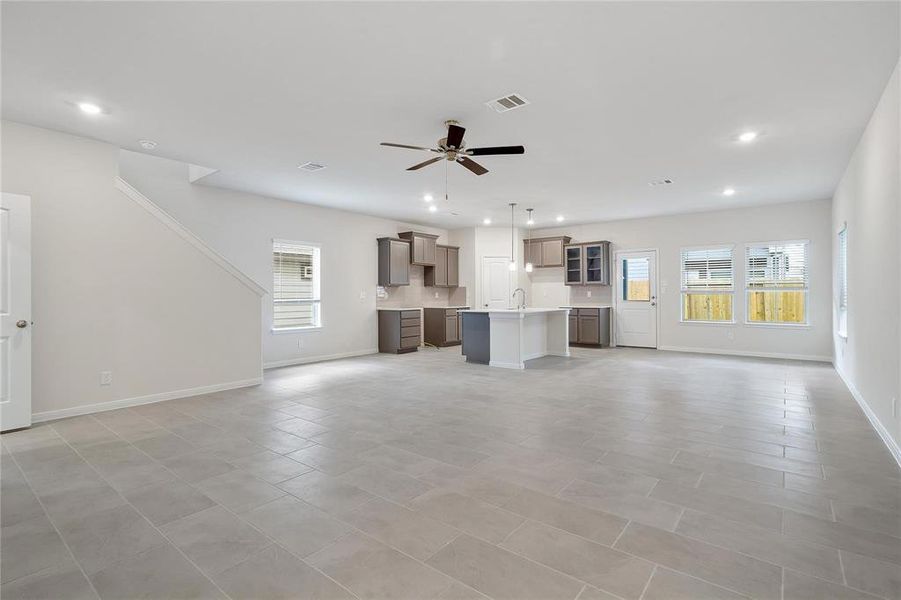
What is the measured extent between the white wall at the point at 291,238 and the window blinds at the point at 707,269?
5.65m

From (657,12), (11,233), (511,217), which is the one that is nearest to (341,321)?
(511,217)

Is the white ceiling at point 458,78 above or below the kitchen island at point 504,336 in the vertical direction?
above

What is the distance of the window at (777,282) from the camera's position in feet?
25.4

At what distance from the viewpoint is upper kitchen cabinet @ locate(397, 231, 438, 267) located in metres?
9.41

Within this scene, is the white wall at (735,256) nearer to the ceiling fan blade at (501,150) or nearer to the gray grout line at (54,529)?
the ceiling fan blade at (501,150)

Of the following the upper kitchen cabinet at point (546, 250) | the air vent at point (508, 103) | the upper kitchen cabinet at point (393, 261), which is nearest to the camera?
the air vent at point (508, 103)

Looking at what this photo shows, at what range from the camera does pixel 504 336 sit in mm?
7055

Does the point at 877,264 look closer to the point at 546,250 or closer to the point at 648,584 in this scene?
the point at 648,584

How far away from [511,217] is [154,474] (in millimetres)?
7651

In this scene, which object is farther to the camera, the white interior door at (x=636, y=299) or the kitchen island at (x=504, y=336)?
the white interior door at (x=636, y=299)

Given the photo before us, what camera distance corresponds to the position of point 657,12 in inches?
98.6

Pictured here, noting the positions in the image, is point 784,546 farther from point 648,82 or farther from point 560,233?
point 560,233

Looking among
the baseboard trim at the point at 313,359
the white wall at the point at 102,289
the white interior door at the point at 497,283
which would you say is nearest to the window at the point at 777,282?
the white interior door at the point at 497,283

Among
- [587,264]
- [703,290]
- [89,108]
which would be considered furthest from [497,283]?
[89,108]
